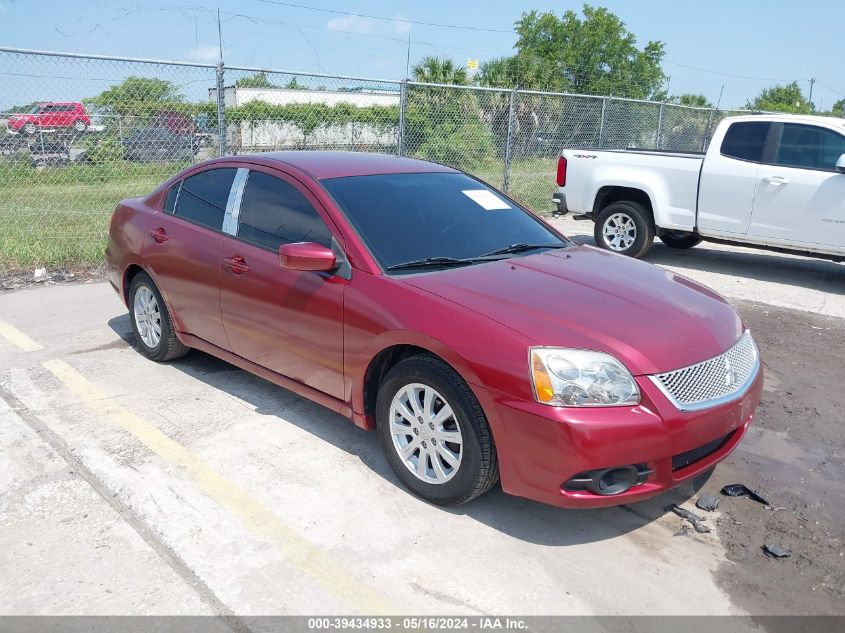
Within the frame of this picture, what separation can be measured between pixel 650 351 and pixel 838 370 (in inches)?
131

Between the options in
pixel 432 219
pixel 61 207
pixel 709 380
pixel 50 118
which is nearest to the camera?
pixel 709 380

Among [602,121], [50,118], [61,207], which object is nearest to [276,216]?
[50,118]

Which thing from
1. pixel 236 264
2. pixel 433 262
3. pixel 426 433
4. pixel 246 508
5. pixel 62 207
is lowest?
pixel 246 508

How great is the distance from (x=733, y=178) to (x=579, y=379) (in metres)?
6.61

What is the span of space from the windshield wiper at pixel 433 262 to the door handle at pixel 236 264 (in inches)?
41.5

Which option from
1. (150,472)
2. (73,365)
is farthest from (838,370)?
(73,365)

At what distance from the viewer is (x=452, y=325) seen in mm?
3248

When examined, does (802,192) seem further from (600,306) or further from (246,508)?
(246,508)

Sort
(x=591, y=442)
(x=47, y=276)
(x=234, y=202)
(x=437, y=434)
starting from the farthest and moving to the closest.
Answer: (x=47, y=276) < (x=234, y=202) < (x=437, y=434) < (x=591, y=442)

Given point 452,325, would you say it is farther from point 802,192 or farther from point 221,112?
point 802,192

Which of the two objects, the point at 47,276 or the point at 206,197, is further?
the point at 47,276

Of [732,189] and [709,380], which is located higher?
[732,189]

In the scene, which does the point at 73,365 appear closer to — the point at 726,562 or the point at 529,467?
the point at 529,467

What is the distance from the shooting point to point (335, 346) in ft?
12.4
